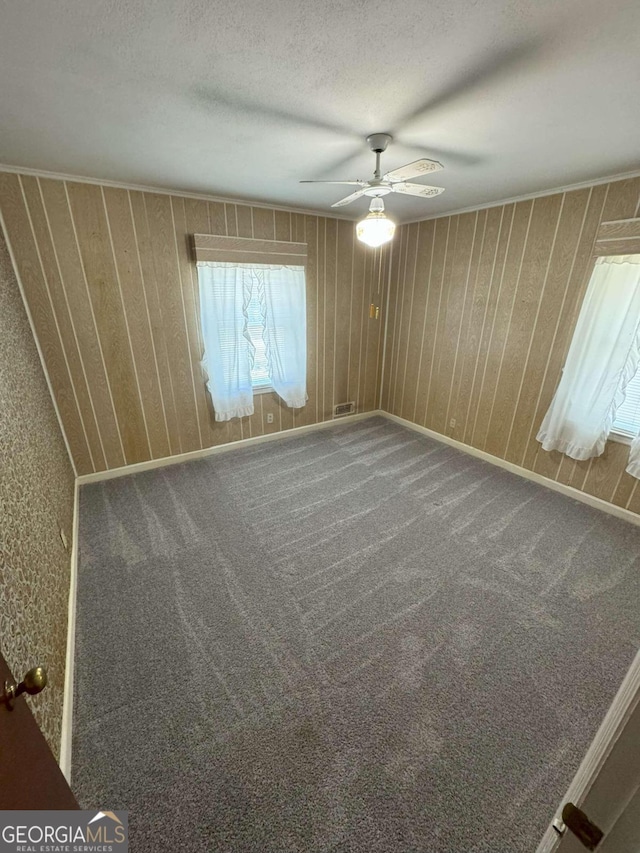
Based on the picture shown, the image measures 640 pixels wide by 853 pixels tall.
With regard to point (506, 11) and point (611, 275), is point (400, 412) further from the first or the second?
point (506, 11)

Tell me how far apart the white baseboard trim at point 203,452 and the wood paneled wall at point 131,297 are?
61 mm

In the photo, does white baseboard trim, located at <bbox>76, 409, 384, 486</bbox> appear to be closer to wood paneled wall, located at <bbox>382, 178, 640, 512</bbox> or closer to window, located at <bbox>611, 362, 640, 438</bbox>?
wood paneled wall, located at <bbox>382, 178, 640, 512</bbox>

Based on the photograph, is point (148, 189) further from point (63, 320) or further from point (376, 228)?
point (376, 228)

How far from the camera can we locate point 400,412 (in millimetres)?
4484

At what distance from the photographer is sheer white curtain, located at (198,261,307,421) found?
3125mm

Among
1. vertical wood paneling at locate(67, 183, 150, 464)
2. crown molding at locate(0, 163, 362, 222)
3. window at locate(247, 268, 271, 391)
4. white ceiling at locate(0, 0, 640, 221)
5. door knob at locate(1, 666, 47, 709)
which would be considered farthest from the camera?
window at locate(247, 268, 271, 391)

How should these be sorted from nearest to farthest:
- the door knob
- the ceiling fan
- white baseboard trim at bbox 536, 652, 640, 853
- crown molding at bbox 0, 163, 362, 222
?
1. white baseboard trim at bbox 536, 652, 640, 853
2. the door knob
3. the ceiling fan
4. crown molding at bbox 0, 163, 362, 222

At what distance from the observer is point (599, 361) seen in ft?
8.43

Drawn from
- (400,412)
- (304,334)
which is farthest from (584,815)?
(400,412)

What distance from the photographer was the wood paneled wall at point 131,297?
2.50 m

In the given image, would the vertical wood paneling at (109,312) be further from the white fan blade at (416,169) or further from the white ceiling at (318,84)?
the white fan blade at (416,169)

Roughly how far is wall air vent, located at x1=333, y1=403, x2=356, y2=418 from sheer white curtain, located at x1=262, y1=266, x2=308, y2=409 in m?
0.69

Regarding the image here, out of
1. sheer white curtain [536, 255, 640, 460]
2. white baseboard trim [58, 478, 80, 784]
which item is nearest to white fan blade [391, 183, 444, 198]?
sheer white curtain [536, 255, 640, 460]

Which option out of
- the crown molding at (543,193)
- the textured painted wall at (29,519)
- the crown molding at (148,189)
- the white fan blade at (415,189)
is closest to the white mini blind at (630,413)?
the crown molding at (543,193)
